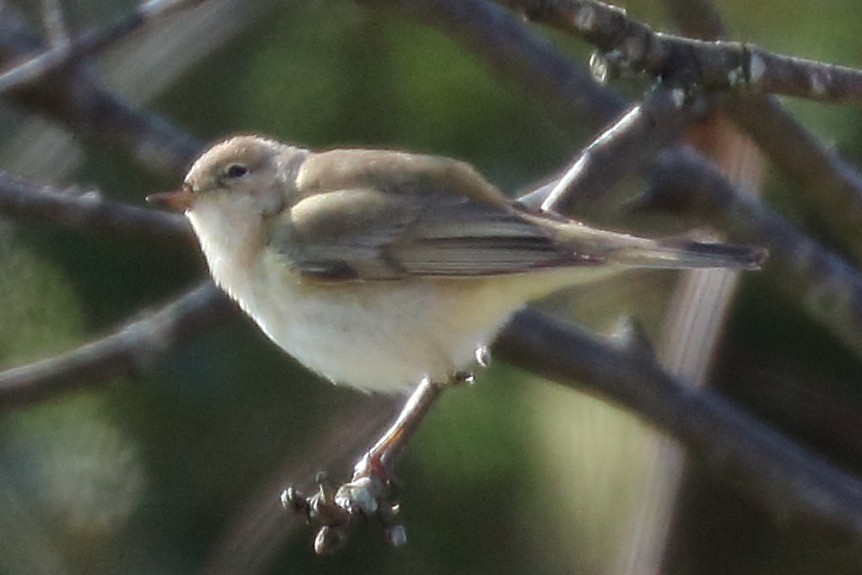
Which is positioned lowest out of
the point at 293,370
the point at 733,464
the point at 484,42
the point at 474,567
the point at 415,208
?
the point at 474,567

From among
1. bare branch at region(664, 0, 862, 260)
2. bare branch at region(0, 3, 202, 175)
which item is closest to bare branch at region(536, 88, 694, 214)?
bare branch at region(664, 0, 862, 260)

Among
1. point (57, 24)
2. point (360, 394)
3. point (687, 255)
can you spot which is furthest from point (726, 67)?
point (360, 394)

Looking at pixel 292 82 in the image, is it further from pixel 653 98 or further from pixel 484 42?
pixel 653 98

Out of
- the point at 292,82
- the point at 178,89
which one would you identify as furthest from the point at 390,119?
the point at 178,89

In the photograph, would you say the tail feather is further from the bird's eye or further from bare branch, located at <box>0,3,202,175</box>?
bare branch, located at <box>0,3,202,175</box>

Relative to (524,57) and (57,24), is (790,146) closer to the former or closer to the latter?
(524,57)

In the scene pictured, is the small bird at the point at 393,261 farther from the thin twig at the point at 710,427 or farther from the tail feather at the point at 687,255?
the thin twig at the point at 710,427
